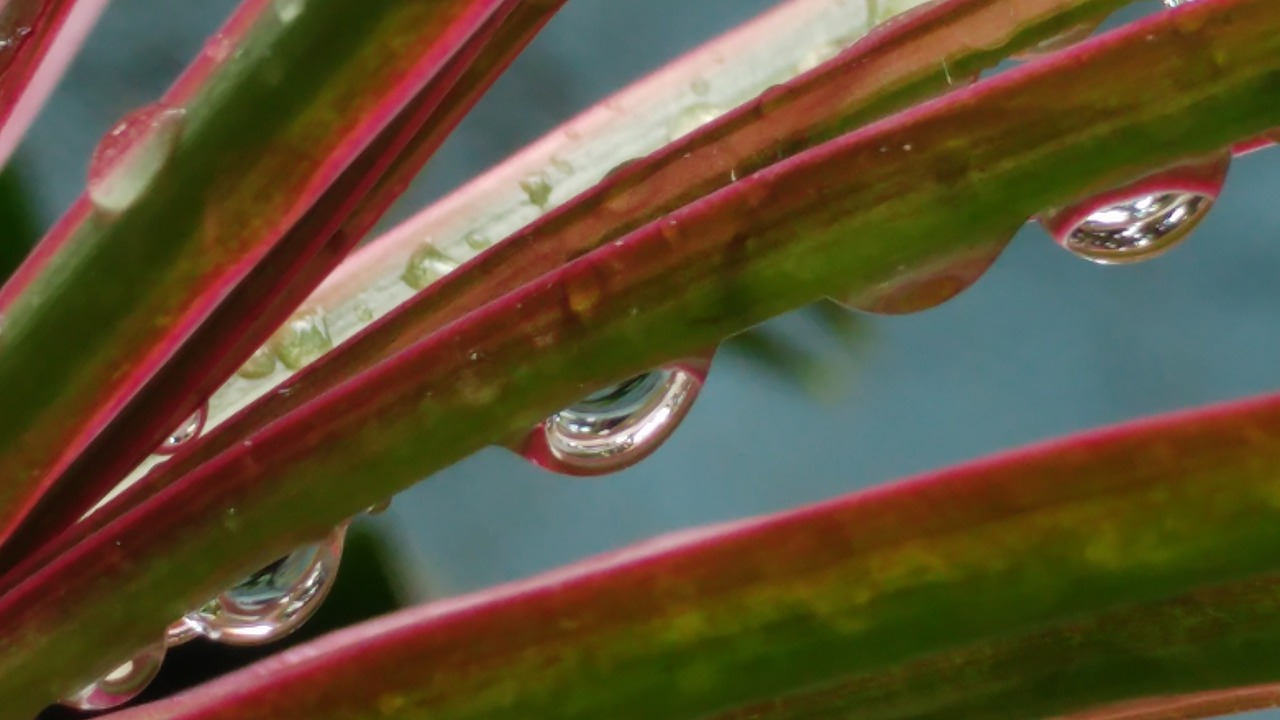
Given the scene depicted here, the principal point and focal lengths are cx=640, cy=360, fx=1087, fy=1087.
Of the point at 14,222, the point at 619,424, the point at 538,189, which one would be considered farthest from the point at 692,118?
the point at 14,222

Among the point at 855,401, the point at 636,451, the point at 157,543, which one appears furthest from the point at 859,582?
the point at 855,401

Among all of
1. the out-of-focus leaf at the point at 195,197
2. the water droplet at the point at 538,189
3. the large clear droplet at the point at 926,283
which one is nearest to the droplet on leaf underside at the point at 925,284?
the large clear droplet at the point at 926,283

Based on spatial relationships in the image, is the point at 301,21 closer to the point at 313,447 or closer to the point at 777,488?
the point at 313,447

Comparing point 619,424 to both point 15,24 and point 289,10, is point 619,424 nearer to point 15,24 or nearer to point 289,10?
point 289,10

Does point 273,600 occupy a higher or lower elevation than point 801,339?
lower

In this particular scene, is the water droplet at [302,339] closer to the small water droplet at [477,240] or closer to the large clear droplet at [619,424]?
the small water droplet at [477,240]

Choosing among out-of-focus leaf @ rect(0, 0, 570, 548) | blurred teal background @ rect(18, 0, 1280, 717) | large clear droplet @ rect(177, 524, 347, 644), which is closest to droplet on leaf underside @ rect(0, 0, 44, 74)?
out-of-focus leaf @ rect(0, 0, 570, 548)
